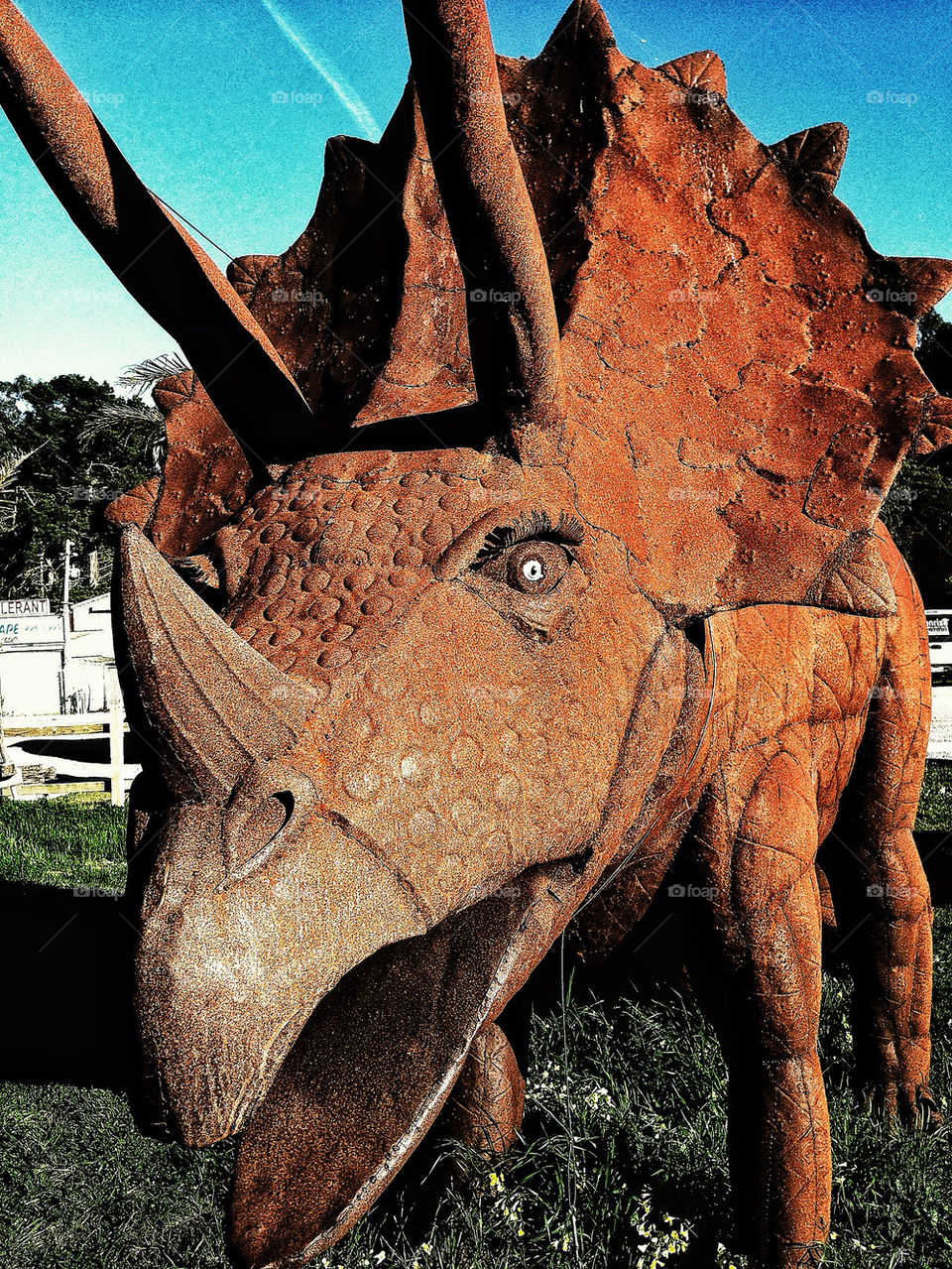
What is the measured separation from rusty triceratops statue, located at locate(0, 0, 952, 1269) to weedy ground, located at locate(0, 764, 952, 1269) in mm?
736

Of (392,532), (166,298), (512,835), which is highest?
(166,298)

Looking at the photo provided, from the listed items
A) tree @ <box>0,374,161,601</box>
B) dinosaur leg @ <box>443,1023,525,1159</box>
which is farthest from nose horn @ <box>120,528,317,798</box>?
tree @ <box>0,374,161,601</box>

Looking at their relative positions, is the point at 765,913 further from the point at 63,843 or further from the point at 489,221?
the point at 63,843

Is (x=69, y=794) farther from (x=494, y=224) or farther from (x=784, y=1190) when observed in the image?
(x=494, y=224)

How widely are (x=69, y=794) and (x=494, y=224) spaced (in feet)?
32.5

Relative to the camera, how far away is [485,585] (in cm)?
198

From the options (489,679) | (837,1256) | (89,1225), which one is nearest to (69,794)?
(89,1225)

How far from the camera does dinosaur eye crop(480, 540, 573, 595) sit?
200cm

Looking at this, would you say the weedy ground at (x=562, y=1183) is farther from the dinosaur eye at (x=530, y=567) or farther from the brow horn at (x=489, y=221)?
the brow horn at (x=489, y=221)

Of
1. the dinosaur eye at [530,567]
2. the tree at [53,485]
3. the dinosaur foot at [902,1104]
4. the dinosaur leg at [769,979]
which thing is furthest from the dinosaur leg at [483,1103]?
the tree at [53,485]

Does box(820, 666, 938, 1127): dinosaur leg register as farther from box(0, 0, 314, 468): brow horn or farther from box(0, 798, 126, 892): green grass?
box(0, 798, 126, 892): green grass

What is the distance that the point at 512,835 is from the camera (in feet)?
6.02

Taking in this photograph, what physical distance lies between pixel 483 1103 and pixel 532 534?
2.38 m

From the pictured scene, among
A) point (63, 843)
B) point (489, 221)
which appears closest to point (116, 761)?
point (63, 843)
